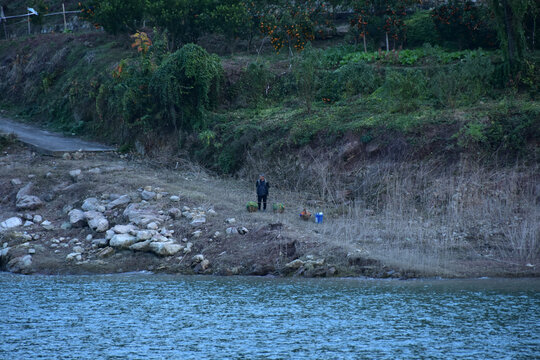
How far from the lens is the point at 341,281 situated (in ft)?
45.0

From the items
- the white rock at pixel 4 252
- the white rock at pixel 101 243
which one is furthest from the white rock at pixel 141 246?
the white rock at pixel 4 252

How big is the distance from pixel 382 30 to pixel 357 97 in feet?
16.1

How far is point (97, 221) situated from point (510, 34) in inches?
580

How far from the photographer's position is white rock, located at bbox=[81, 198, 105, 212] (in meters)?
18.0

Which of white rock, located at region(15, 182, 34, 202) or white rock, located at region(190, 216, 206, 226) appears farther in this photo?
white rock, located at region(15, 182, 34, 202)

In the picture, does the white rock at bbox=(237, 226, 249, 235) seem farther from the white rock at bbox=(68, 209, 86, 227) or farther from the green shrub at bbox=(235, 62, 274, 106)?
the green shrub at bbox=(235, 62, 274, 106)

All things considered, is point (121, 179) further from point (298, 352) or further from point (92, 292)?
point (298, 352)

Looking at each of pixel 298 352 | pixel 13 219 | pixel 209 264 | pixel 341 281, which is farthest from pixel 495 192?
pixel 13 219

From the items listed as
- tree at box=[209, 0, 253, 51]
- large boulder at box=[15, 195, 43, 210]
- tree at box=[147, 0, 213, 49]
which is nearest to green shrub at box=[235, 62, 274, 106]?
tree at box=[209, 0, 253, 51]

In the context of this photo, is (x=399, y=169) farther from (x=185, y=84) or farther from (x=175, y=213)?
(x=185, y=84)

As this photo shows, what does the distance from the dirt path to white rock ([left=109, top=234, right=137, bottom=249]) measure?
9332mm

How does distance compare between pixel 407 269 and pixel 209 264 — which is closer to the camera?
pixel 407 269

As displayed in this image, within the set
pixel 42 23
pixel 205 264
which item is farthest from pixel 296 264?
pixel 42 23

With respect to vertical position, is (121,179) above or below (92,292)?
above
